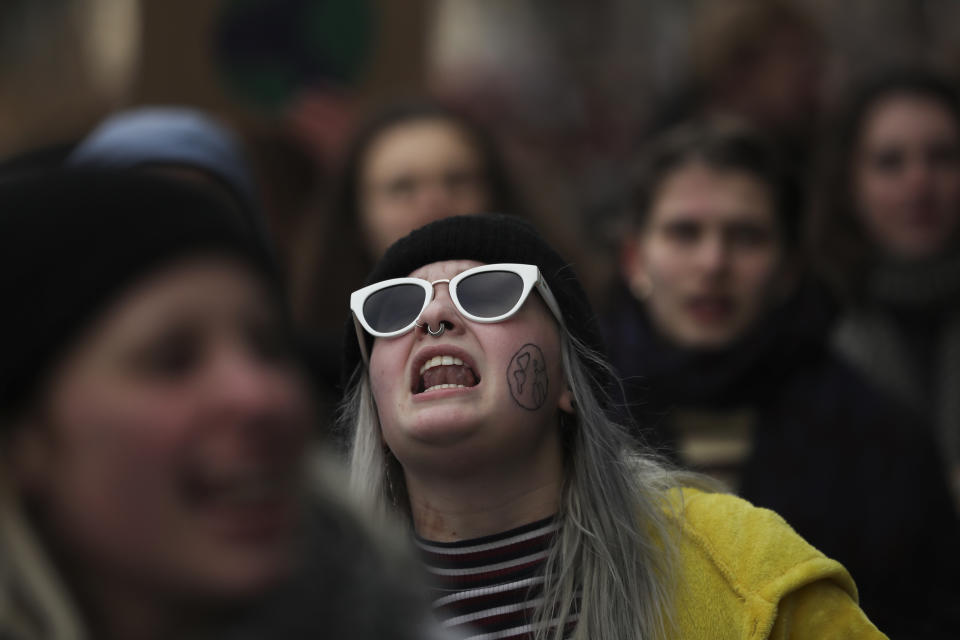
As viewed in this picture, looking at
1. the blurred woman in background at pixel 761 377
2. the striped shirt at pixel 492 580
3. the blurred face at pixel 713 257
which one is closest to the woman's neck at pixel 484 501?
the striped shirt at pixel 492 580

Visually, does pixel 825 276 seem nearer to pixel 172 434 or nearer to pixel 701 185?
pixel 701 185

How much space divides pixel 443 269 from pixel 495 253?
0.09 metres

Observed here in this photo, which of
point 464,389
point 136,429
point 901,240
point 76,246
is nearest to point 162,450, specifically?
point 136,429

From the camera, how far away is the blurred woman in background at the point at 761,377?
324 cm

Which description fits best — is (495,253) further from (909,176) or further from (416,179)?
(909,176)

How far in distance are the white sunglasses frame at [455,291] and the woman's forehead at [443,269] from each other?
14mm

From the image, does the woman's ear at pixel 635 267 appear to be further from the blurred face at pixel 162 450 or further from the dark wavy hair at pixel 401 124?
the blurred face at pixel 162 450

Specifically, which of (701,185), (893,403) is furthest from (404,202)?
(893,403)

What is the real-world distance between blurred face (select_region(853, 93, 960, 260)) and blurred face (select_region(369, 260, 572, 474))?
8.11 ft

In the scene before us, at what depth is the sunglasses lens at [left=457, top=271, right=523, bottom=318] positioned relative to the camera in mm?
2098

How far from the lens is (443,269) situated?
2162 mm

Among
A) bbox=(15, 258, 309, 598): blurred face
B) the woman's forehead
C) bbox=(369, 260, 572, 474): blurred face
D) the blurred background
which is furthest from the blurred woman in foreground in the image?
the blurred background

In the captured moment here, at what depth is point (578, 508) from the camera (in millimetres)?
2135

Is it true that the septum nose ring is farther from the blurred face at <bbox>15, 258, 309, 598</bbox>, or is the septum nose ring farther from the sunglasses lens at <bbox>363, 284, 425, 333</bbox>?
the blurred face at <bbox>15, 258, 309, 598</bbox>
